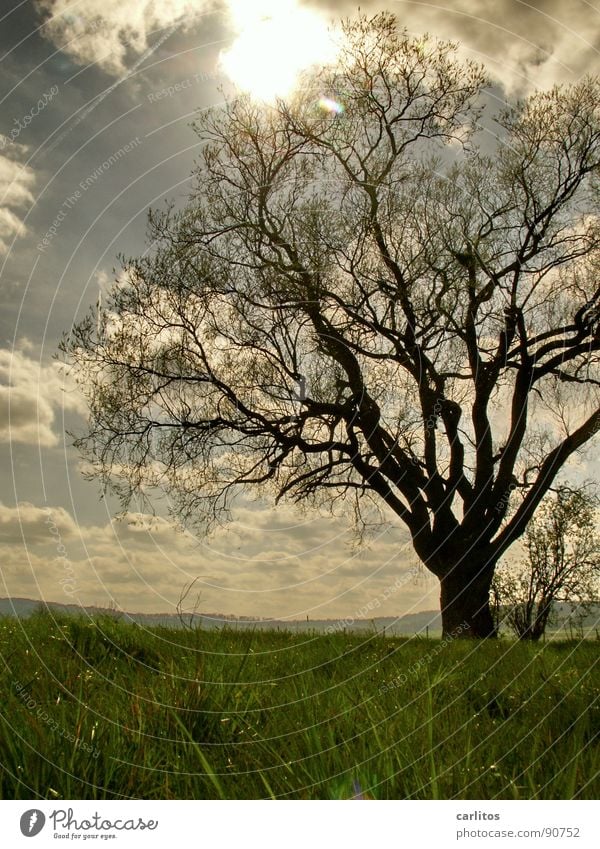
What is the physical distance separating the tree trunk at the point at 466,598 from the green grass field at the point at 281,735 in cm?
873

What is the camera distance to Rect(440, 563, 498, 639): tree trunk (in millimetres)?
14034

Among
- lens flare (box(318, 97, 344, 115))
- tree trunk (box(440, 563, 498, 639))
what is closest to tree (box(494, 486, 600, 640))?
tree trunk (box(440, 563, 498, 639))

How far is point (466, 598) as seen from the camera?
14133 millimetres

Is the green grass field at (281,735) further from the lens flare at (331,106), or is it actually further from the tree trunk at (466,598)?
the lens flare at (331,106)

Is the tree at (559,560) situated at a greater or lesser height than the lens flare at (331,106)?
lesser
